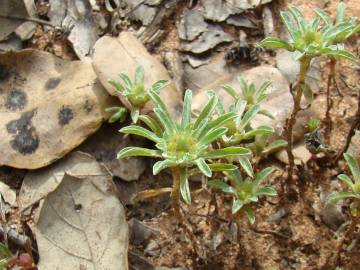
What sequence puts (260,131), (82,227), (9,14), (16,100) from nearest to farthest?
(260,131)
(82,227)
(16,100)
(9,14)

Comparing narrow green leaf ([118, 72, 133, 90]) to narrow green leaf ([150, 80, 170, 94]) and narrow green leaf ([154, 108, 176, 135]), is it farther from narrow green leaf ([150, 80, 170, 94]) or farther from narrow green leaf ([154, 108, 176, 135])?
narrow green leaf ([154, 108, 176, 135])

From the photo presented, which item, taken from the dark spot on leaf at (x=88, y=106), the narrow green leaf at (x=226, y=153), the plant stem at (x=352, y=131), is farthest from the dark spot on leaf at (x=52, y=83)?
the plant stem at (x=352, y=131)

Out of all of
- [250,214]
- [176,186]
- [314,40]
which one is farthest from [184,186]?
[314,40]

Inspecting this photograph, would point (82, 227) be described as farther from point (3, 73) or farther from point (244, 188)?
point (3, 73)

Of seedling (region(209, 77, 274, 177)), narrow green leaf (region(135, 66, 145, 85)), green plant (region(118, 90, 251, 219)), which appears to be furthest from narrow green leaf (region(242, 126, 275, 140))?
narrow green leaf (region(135, 66, 145, 85))

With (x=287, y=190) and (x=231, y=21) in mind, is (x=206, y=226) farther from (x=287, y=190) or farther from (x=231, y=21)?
(x=231, y=21)

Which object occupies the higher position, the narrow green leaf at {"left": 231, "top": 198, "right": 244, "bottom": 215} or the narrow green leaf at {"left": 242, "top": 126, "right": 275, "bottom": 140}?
the narrow green leaf at {"left": 242, "top": 126, "right": 275, "bottom": 140}
